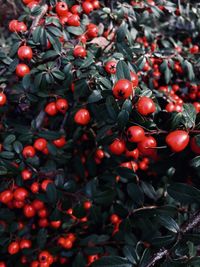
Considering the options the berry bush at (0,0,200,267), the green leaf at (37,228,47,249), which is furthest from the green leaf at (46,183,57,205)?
the green leaf at (37,228,47,249)

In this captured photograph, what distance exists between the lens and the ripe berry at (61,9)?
2.06 metres

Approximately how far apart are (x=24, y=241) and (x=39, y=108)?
101 centimetres

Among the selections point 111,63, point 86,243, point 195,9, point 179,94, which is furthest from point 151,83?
point 86,243

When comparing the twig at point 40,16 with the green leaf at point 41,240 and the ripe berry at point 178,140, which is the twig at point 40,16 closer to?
the ripe berry at point 178,140

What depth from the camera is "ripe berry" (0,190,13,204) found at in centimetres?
186

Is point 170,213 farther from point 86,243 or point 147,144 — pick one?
point 86,243

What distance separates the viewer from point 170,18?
3.29 metres

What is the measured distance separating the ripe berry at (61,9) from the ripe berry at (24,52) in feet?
1.45

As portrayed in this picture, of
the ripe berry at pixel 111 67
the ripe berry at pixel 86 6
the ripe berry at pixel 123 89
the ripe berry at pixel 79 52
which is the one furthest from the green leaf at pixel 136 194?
the ripe berry at pixel 86 6

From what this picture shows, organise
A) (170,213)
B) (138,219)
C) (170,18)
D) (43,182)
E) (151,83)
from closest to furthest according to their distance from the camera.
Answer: (170,213) < (138,219) < (43,182) < (151,83) < (170,18)

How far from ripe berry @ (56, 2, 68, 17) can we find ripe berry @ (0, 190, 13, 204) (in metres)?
1.37

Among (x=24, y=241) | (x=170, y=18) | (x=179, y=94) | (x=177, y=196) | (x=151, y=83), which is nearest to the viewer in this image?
(x=177, y=196)

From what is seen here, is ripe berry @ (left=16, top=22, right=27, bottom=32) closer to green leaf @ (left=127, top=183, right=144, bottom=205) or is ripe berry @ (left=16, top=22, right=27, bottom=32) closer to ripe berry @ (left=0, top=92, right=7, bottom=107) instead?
ripe berry @ (left=0, top=92, right=7, bottom=107)

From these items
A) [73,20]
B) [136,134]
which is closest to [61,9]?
[73,20]
